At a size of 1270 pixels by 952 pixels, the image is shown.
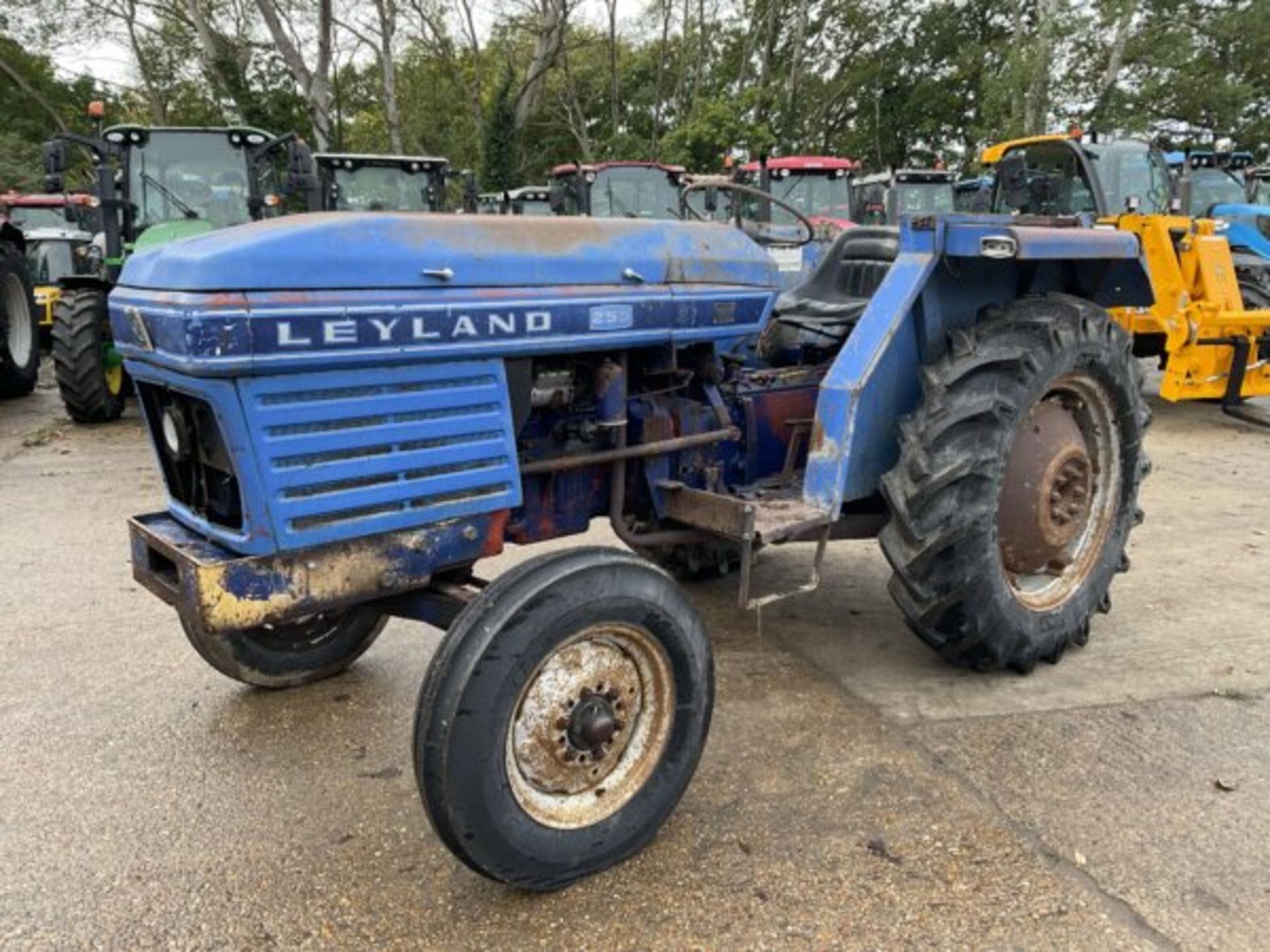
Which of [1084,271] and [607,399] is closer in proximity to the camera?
[607,399]

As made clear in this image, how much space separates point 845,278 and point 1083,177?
6.92m

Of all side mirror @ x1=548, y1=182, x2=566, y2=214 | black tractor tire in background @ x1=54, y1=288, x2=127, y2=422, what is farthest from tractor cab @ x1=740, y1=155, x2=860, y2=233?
black tractor tire in background @ x1=54, y1=288, x2=127, y2=422

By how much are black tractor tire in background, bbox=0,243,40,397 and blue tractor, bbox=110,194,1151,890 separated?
8152mm

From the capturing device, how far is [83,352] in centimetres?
822

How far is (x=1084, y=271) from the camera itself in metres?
3.85

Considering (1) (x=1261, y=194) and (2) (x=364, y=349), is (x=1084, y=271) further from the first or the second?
(1) (x=1261, y=194)

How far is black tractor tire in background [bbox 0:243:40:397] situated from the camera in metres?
9.56

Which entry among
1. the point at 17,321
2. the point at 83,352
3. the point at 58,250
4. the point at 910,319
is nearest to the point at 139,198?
the point at 83,352

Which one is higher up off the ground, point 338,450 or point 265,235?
point 265,235

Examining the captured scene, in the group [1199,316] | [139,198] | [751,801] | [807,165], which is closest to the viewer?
[751,801]

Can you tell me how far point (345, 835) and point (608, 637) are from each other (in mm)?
877

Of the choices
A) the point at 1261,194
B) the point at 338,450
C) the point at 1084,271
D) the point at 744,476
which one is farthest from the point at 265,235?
the point at 1261,194

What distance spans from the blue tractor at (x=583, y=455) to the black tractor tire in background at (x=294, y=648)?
1 cm

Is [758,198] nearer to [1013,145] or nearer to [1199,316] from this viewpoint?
[1199,316]
